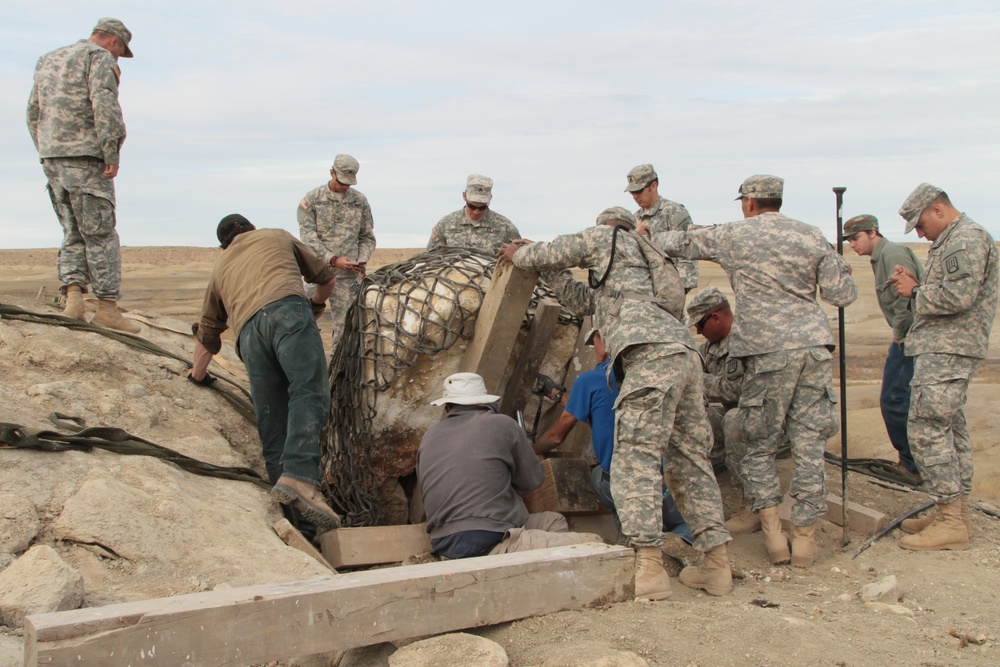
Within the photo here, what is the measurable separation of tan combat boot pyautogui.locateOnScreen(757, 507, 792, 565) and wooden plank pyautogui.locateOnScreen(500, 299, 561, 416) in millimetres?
1601

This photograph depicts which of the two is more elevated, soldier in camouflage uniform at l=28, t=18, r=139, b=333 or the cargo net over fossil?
soldier in camouflage uniform at l=28, t=18, r=139, b=333

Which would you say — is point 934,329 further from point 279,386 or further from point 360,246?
point 360,246

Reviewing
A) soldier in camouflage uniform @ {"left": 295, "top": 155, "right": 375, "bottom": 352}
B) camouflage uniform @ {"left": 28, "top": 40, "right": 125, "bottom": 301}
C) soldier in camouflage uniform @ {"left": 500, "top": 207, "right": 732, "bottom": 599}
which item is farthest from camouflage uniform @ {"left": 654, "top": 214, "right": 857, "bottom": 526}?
camouflage uniform @ {"left": 28, "top": 40, "right": 125, "bottom": 301}

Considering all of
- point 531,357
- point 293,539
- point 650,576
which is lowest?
point 650,576

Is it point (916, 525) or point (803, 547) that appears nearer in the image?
point (803, 547)

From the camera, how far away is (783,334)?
502cm

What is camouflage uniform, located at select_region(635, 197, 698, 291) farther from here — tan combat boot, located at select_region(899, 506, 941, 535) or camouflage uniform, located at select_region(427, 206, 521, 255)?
tan combat boot, located at select_region(899, 506, 941, 535)

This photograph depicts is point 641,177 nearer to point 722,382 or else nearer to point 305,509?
point 722,382

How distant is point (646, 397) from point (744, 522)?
67.3 inches

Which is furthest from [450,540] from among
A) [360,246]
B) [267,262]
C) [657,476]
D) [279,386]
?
[360,246]

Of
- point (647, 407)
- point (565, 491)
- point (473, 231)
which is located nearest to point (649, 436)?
point (647, 407)

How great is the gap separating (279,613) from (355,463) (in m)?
2.65

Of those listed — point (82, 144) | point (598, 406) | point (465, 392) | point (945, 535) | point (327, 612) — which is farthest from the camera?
point (82, 144)

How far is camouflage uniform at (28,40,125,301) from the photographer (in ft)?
19.4
